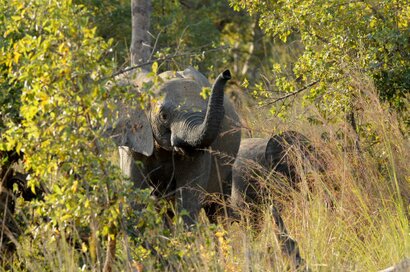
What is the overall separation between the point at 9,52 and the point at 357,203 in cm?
292

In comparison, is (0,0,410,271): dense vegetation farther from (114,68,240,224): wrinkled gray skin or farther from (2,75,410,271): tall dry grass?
(114,68,240,224): wrinkled gray skin

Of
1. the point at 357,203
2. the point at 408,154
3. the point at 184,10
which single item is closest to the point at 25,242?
the point at 357,203

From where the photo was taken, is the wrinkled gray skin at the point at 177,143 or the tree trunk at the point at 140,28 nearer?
the wrinkled gray skin at the point at 177,143

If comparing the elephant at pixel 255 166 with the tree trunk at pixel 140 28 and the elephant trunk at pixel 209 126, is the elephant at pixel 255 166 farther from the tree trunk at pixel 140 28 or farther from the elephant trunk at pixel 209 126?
the tree trunk at pixel 140 28

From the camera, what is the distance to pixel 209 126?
9.62m

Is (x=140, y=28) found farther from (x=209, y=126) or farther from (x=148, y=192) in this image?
(x=148, y=192)

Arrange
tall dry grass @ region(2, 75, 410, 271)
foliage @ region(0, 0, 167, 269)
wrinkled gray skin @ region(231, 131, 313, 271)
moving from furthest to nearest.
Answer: wrinkled gray skin @ region(231, 131, 313, 271)
tall dry grass @ region(2, 75, 410, 271)
foliage @ region(0, 0, 167, 269)

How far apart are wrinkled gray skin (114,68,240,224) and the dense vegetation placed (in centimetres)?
77

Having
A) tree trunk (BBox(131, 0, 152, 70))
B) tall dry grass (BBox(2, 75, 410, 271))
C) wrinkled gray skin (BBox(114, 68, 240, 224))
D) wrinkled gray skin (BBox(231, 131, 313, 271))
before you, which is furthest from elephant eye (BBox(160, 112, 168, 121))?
tree trunk (BBox(131, 0, 152, 70))

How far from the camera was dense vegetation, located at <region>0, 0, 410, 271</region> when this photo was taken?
629cm

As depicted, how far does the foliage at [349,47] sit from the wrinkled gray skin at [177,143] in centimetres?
90

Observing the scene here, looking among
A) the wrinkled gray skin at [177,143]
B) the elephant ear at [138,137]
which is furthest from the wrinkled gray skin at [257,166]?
the elephant ear at [138,137]

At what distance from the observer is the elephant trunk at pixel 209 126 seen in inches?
365

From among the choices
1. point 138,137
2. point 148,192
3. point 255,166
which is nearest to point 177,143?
point 138,137
